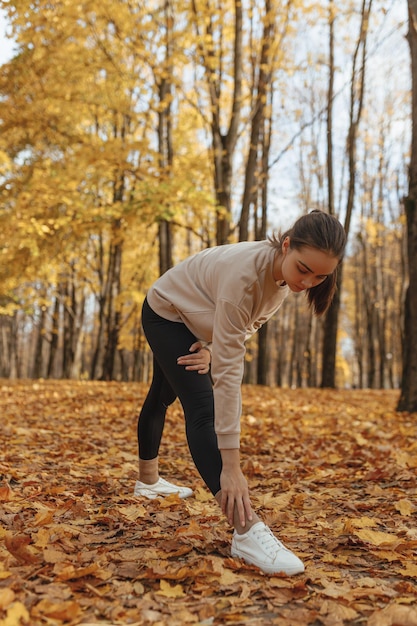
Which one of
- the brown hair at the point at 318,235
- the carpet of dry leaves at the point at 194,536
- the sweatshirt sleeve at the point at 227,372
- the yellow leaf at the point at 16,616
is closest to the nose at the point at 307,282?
the brown hair at the point at 318,235

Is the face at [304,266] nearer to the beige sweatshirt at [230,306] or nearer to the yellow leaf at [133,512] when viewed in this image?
the beige sweatshirt at [230,306]

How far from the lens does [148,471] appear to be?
342cm

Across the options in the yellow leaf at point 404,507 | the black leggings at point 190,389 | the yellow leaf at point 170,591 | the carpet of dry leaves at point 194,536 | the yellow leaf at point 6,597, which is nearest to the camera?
the yellow leaf at point 6,597

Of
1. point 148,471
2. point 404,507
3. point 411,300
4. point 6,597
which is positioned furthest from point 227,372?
point 411,300

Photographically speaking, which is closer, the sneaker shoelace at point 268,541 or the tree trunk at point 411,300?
the sneaker shoelace at point 268,541

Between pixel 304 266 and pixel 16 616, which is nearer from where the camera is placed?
pixel 16 616

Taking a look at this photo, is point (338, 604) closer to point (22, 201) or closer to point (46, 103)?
point (22, 201)

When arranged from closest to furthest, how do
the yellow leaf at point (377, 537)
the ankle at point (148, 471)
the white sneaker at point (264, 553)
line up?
the white sneaker at point (264, 553), the yellow leaf at point (377, 537), the ankle at point (148, 471)

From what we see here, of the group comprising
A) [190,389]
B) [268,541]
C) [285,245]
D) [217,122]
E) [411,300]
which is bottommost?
[268,541]

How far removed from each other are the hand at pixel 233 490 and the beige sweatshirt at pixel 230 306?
2.5 inches

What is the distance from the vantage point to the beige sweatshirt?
2.34 m

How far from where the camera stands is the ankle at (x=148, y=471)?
3.41 meters

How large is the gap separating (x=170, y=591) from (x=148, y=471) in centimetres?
140

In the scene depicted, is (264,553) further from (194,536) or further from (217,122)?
(217,122)
